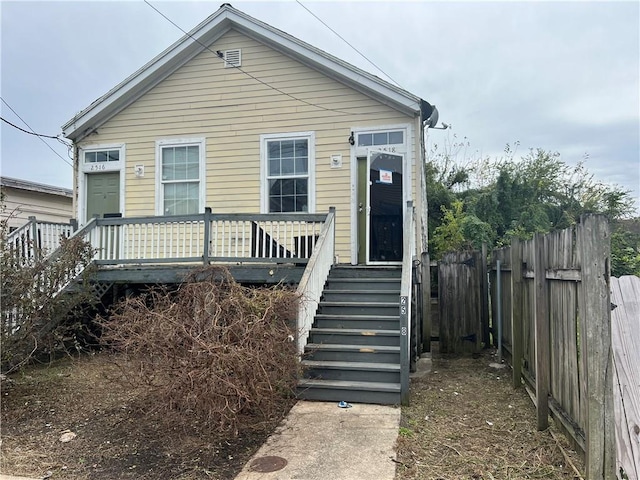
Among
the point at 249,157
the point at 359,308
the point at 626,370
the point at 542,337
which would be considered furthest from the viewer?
the point at 249,157

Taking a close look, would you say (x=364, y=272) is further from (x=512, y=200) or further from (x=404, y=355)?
(x=512, y=200)

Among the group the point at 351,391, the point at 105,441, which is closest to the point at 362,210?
the point at 351,391

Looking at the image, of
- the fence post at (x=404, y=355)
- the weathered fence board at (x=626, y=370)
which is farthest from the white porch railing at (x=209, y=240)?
the weathered fence board at (x=626, y=370)

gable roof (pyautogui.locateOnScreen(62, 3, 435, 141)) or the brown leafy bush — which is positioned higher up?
gable roof (pyautogui.locateOnScreen(62, 3, 435, 141))

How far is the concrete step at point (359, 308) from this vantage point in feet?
20.8

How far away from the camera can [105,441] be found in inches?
165

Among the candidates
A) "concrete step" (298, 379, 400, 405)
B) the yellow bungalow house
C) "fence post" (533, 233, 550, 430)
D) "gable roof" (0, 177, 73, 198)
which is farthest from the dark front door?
"gable roof" (0, 177, 73, 198)

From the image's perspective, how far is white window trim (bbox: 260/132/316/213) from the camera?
8664 mm

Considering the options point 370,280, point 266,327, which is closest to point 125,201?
point 370,280

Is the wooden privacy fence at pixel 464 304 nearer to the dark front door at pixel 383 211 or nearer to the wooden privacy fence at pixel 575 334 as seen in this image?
the dark front door at pixel 383 211

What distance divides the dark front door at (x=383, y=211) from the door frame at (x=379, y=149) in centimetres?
13

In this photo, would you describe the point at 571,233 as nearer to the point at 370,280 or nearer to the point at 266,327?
the point at 266,327

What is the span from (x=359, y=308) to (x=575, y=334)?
3.45 m

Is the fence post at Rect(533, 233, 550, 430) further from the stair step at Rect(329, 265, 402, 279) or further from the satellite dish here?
the satellite dish
